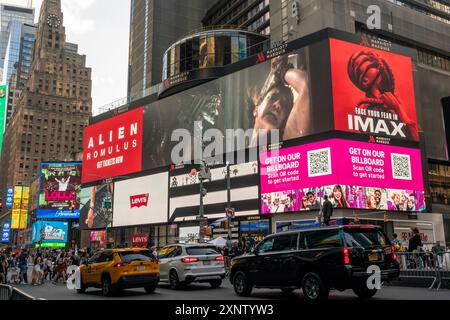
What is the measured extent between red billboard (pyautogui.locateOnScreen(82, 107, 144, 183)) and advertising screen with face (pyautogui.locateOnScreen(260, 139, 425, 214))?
26.4 m

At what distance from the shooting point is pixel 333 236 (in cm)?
1222

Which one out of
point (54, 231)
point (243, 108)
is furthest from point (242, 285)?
point (54, 231)

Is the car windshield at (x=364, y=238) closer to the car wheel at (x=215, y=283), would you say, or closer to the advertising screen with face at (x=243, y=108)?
the car wheel at (x=215, y=283)

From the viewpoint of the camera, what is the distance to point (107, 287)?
1645cm

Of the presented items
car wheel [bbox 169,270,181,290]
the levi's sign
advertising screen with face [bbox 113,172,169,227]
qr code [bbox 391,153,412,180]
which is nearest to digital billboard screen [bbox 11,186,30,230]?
advertising screen with face [bbox 113,172,169,227]

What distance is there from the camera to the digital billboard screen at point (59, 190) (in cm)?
9500

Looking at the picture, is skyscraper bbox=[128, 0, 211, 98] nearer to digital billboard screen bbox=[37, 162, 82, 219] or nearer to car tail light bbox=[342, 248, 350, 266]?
digital billboard screen bbox=[37, 162, 82, 219]

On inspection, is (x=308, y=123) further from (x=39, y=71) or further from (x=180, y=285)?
(x=39, y=71)

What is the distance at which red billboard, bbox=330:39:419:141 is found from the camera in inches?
1850

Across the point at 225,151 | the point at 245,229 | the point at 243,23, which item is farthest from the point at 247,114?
the point at 243,23

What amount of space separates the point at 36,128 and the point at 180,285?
489ft

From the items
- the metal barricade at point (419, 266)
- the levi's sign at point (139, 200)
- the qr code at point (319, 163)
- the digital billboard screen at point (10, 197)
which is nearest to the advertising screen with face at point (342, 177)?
the qr code at point (319, 163)

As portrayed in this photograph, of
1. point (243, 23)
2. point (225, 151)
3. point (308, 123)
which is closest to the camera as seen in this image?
point (308, 123)

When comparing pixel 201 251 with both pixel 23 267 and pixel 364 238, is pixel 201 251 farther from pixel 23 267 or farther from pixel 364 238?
pixel 23 267
